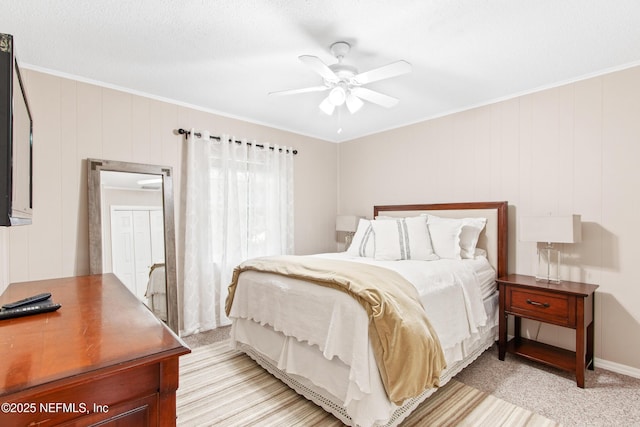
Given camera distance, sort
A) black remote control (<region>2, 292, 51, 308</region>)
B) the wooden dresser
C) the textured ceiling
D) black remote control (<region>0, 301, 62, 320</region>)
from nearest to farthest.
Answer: the wooden dresser < black remote control (<region>0, 301, 62, 320</region>) < black remote control (<region>2, 292, 51, 308</region>) < the textured ceiling

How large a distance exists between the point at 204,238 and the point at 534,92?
11.8 feet

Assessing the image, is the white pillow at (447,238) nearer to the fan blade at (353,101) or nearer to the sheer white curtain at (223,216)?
the fan blade at (353,101)

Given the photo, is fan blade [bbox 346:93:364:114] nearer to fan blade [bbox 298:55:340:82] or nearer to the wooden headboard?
fan blade [bbox 298:55:340:82]

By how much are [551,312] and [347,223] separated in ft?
8.08

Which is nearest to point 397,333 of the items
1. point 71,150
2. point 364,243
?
point 364,243

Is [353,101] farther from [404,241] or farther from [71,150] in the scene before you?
[71,150]

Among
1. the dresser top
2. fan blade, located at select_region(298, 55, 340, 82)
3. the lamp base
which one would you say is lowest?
the lamp base

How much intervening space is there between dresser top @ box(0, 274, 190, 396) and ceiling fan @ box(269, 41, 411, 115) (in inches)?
64.0

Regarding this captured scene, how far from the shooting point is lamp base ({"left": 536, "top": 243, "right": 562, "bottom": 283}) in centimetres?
278

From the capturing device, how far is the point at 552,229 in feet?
8.31

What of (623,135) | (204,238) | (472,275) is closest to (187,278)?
(204,238)

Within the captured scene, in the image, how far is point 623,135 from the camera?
8.32 feet

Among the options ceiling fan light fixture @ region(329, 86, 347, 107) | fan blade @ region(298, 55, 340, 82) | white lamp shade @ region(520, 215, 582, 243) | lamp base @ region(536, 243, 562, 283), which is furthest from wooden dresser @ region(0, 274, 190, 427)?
lamp base @ region(536, 243, 562, 283)

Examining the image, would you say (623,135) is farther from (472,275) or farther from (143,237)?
(143,237)
